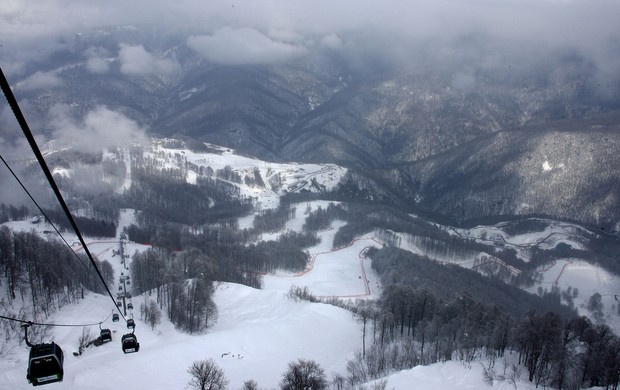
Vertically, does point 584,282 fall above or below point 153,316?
below

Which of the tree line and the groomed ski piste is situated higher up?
the tree line

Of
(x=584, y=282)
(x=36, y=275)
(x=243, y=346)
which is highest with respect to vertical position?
(x=36, y=275)

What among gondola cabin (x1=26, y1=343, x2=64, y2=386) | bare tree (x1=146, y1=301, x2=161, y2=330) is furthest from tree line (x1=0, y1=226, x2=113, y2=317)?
gondola cabin (x1=26, y1=343, x2=64, y2=386)

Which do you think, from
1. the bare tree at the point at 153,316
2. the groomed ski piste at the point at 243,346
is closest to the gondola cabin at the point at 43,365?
the groomed ski piste at the point at 243,346

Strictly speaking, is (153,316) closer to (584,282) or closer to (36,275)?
(36,275)

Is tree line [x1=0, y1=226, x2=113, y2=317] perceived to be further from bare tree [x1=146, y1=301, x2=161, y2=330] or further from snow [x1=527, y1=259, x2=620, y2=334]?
snow [x1=527, y1=259, x2=620, y2=334]

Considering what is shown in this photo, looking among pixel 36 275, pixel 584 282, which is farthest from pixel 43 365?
pixel 584 282

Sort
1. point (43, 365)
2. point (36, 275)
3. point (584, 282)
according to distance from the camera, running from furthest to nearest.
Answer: point (584, 282)
point (36, 275)
point (43, 365)

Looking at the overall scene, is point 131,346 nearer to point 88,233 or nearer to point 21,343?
point 21,343

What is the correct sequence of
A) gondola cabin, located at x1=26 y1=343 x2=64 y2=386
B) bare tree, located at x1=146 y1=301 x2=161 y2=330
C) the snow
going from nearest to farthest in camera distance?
gondola cabin, located at x1=26 y1=343 x2=64 y2=386, bare tree, located at x1=146 y1=301 x2=161 y2=330, the snow
